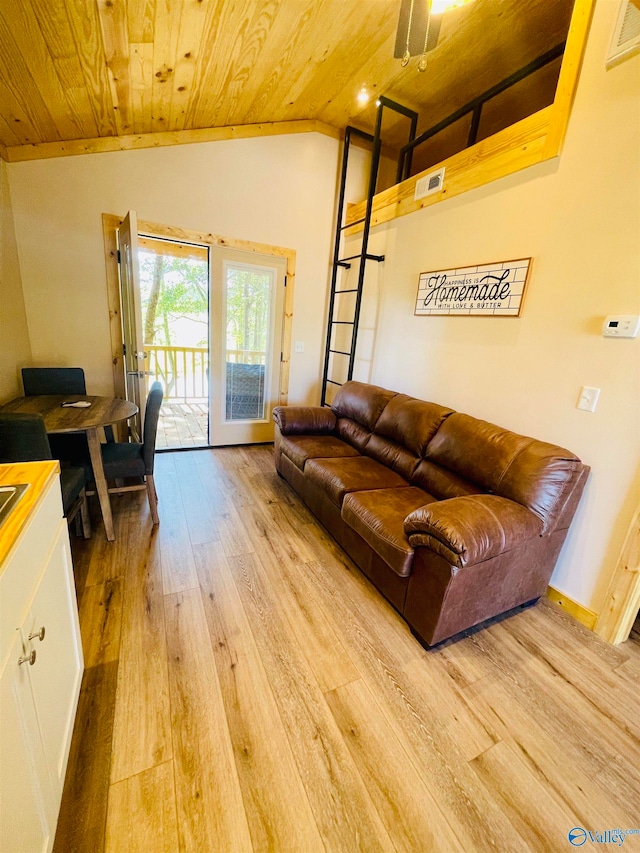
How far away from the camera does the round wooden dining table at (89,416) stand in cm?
198

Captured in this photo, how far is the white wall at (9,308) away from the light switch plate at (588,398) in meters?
3.72

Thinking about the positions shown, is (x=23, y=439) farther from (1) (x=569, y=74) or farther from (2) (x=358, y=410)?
(1) (x=569, y=74)

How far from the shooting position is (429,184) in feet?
8.68

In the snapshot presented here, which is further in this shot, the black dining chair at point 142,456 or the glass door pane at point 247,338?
the glass door pane at point 247,338

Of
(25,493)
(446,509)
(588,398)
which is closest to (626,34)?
(588,398)

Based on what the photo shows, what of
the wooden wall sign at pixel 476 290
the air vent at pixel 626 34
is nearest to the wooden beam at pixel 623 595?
the wooden wall sign at pixel 476 290

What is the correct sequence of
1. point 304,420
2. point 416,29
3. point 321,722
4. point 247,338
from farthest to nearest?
point 247,338 < point 304,420 < point 416,29 < point 321,722

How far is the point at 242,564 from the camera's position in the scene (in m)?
2.07

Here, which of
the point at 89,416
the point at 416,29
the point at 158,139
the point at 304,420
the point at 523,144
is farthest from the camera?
the point at 304,420

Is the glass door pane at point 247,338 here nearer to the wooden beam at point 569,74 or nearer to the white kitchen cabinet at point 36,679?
the wooden beam at point 569,74

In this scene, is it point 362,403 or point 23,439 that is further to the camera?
point 362,403

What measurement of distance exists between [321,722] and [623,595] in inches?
60.3

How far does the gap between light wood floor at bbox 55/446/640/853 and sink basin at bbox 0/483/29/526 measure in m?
0.92

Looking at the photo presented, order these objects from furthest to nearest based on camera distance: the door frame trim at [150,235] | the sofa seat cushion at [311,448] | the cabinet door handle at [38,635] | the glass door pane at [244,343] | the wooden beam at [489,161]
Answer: the glass door pane at [244,343], the door frame trim at [150,235], the sofa seat cushion at [311,448], the wooden beam at [489,161], the cabinet door handle at [38,635]
